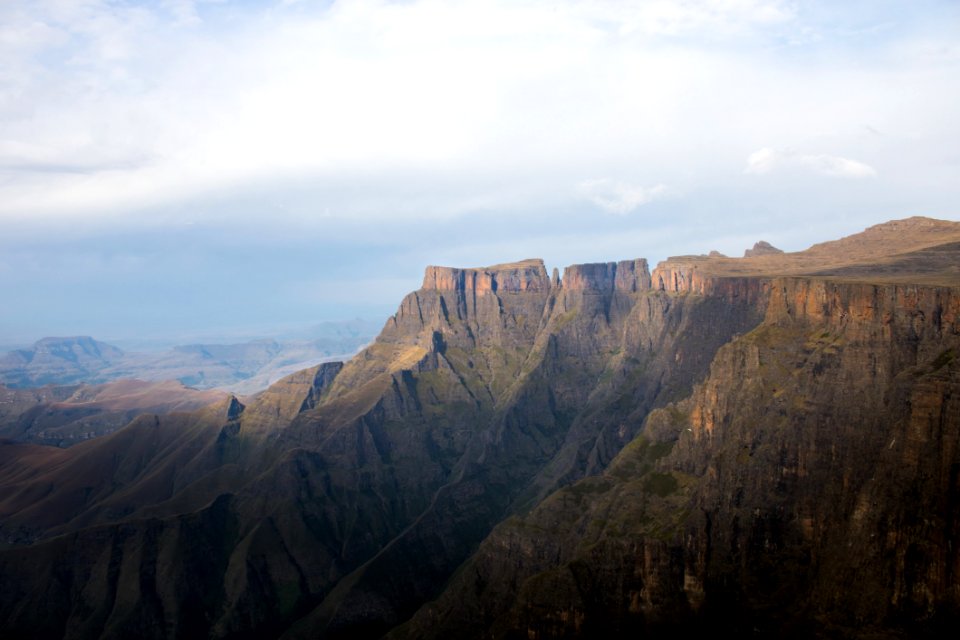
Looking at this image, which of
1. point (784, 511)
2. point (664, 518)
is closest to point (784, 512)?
point (784, 511)

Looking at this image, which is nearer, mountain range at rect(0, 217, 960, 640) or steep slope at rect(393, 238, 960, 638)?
steep slope at rect(393, 238, 960, 638)

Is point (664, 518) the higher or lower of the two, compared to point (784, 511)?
lower

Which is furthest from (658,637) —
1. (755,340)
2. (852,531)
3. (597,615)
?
(755,340)

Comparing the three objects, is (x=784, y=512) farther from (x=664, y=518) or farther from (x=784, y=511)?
(x=664, y=518)

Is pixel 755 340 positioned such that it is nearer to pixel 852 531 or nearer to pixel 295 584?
pixel 852 531

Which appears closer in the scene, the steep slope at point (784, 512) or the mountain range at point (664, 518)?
the steep slope at point (784, 512)
